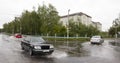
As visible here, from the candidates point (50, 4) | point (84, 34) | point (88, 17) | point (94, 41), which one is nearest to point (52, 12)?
point (50, 4)

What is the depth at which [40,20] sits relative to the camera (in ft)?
198

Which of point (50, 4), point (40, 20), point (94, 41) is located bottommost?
point (94, 41)

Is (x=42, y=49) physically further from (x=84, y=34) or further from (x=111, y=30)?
(x=111, y=30)

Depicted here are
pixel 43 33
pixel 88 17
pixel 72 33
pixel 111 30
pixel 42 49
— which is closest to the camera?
pixel 42 49

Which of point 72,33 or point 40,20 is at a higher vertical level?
point 40,20

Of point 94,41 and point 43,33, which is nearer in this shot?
point 94,41

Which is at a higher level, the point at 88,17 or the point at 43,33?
the point at 88,17

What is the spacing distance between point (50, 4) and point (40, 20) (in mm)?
6000

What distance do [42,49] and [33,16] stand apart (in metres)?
48.2

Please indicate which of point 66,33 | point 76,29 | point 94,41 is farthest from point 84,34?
point 94,41

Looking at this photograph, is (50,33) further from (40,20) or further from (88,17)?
(88,17)

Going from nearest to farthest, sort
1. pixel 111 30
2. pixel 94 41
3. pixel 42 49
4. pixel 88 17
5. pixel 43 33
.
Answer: pixel 42 49, pixel 94 41, pixel 43 33, pixel 111 30, pixel 88 17

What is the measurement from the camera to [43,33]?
59.2 meters

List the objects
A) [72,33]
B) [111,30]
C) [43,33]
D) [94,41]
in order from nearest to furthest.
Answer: [94,41] < [72,33] < [43,33] < [111,30]
